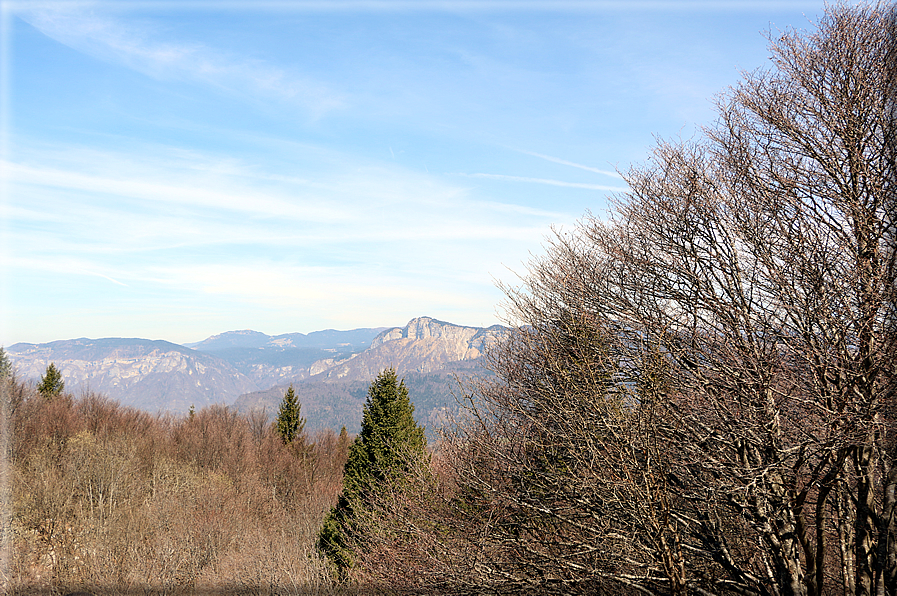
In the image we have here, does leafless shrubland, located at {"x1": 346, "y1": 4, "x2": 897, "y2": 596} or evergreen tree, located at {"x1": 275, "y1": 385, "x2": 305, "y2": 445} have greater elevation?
leafless shrubland, located at {"x1": 346, "y1": 4, "x2": 897, "y2": 596}

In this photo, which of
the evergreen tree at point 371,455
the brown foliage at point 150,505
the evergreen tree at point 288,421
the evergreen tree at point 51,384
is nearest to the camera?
the evergreen tree at point 371,455

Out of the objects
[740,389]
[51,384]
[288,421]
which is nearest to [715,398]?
[740,389]

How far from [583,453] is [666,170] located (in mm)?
6028

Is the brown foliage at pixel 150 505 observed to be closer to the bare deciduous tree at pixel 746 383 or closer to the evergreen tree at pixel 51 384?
the evergreen tree at pixel 51 384

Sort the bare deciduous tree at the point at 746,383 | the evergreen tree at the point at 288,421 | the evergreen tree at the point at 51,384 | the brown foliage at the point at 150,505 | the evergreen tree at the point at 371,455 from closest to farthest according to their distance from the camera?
the bare deciduous tree at the point at 746,383, the evergreen tree at the point at 371,455, the brown foliage at the point at 150,505, the evergreen tree at the point at 51,384, the evergreen tree at the point at 288,421

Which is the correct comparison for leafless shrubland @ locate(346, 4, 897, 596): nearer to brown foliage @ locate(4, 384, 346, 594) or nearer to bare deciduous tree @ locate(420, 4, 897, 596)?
bare deciduous tree @ locate(420, 4, 897, 596)

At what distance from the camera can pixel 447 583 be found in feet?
35.0

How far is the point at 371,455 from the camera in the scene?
18438 millimetres

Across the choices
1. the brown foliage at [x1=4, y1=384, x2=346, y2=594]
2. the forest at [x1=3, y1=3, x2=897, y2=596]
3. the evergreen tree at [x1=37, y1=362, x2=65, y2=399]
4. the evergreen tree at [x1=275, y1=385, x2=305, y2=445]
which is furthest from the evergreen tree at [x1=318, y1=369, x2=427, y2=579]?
the evergreen tree at [x1=275, y1=385, x2=305, y2=445]

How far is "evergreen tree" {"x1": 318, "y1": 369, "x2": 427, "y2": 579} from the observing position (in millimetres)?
17406

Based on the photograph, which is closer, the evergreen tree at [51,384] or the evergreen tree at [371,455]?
the evergreen tree at [371,455]

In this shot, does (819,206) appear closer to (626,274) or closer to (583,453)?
(626,274)

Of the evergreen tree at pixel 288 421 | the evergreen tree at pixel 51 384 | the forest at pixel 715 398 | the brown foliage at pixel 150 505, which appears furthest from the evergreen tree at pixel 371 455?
the evergreen tree at pixel 288 421

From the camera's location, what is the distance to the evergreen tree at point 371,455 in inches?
685
